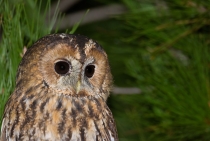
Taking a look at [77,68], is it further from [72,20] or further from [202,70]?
[72,20]

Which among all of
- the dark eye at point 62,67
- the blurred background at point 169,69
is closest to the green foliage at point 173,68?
the blurred background at point 169,69

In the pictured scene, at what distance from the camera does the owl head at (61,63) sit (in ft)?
6.73

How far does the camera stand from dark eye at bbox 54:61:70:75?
6.77 ft

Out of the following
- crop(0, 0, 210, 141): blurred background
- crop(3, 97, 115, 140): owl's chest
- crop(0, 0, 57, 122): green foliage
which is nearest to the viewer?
crop(3, 97, 115, 140): owl's chest

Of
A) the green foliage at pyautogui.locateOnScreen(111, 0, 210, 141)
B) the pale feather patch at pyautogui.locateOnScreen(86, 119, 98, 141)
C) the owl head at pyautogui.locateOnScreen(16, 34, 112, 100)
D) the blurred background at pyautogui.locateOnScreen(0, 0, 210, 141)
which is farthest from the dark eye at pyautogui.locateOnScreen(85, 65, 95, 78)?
the green foliage at pyautogui.locateOnScreen(111, 0, 210, 141)

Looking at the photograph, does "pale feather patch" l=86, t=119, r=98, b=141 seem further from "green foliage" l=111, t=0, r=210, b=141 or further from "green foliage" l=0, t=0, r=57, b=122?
"green foliage" l=111, t=0, r=210, b=141

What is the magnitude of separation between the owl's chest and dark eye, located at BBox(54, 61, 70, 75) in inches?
3.5

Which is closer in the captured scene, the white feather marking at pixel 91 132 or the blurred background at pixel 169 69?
the white feather marking at pixel 91 132

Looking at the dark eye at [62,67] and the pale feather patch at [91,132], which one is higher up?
→ the dark eye at [62,67]

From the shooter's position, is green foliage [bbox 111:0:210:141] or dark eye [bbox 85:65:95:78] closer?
dark eye [bbox 85:65:95:78]

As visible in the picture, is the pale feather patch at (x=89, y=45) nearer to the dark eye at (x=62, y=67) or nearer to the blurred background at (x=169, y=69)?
the dark eye at (x=62, y=67)

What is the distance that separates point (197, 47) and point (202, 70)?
15 centimetres

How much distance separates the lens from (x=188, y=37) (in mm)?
2895

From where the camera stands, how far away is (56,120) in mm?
2020
